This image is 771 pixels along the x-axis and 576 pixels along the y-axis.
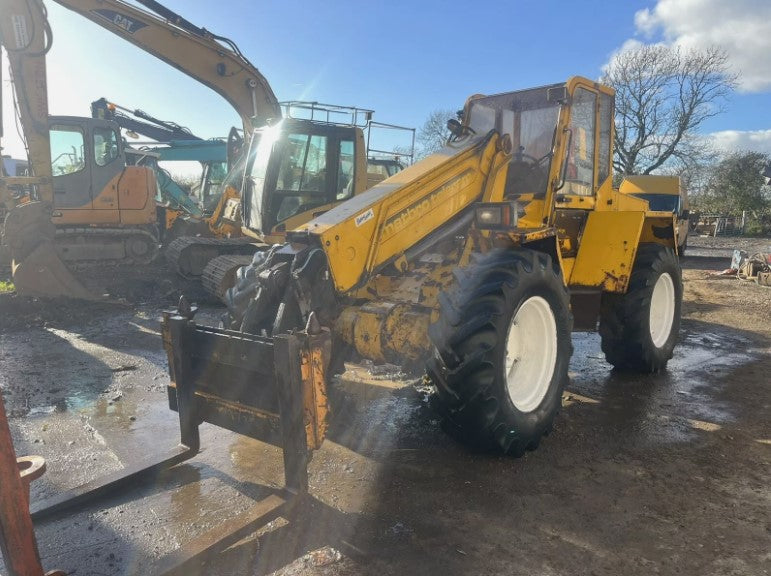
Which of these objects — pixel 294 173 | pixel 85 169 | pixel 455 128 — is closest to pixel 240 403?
pixel 455 128

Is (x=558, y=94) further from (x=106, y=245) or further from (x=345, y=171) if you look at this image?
(x=106, y=245)

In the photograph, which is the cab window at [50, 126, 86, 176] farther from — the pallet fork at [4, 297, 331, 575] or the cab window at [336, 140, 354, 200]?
the pallet fork at [4, 297, 331, 575]

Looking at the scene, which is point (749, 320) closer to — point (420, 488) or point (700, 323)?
point (700, 323)

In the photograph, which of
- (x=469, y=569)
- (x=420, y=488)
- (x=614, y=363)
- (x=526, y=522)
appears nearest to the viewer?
(x=469, y=569)

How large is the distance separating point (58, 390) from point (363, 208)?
141 inches

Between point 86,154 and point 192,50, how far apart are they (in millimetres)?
2990

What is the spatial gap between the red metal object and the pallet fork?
56 centimetres

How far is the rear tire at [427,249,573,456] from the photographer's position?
3.45 m

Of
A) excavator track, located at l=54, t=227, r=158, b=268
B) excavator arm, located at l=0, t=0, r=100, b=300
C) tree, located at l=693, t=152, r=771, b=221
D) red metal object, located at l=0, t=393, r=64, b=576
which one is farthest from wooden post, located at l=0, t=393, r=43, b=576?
tree, located at l=693, t=152, r=771, b=221

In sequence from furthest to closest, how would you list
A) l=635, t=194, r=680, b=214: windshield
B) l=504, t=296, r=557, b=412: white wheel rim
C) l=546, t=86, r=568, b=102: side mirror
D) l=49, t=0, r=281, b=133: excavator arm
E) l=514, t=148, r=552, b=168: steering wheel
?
l=635, t=194, r=680, b=214: windshield → l=49, t=0, r=281, b=133: excavator arm → l=514, t=148, r=552, b=168: steering wheel → l=546, t=86, r=568, b=102: side mirror → l=504, t=296, r=557, b=412: white wheel rim

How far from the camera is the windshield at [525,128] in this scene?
4.89 m

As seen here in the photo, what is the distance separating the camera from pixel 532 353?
4230mm

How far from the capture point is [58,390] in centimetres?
525

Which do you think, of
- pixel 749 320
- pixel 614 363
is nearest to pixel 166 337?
pixel 614 363
